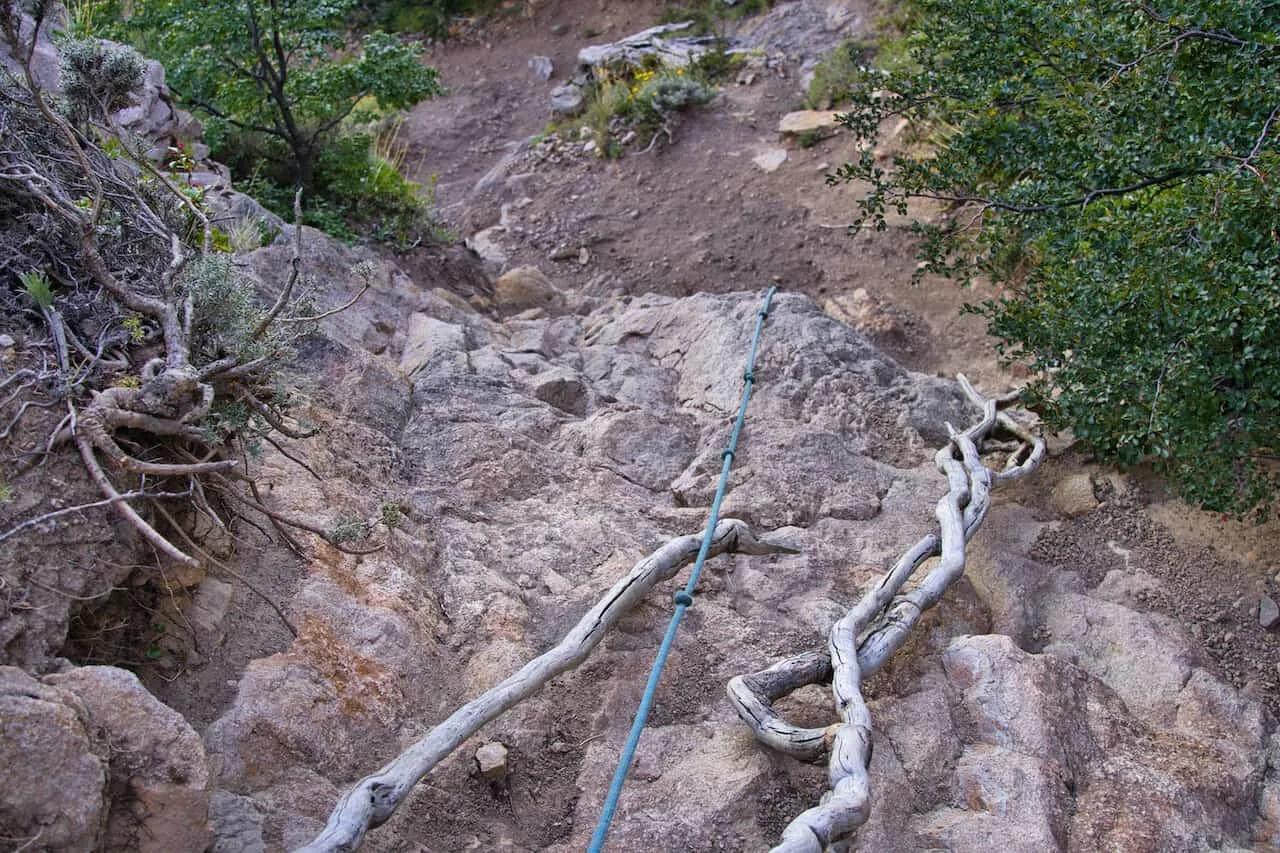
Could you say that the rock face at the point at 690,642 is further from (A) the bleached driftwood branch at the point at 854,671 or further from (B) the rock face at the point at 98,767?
(B) the rock face at the point at 98,767

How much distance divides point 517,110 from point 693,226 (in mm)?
4530

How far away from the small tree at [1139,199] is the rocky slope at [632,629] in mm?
655

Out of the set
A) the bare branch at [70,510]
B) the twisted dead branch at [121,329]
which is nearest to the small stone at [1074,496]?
the twisted dead branch at [121,329]

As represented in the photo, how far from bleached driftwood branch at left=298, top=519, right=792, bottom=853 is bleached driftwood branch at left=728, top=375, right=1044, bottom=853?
1.56ft

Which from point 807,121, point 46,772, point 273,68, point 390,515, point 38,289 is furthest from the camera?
point 807,121

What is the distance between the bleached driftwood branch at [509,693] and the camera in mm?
2441

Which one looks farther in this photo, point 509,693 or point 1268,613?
point 1268,613

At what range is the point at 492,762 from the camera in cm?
285

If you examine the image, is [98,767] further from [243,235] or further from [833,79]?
[833,79]

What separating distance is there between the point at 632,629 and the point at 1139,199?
8.81 feet

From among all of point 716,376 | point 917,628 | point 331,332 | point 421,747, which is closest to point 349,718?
point 421,747

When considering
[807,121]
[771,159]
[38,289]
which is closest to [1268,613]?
[38,289]

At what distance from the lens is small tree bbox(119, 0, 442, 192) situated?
6594mm

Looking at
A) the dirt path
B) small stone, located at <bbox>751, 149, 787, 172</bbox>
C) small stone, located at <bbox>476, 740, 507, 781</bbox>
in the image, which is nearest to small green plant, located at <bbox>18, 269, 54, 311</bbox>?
small stone, located at <bbox>476, 740, 507, 781</bbox>
